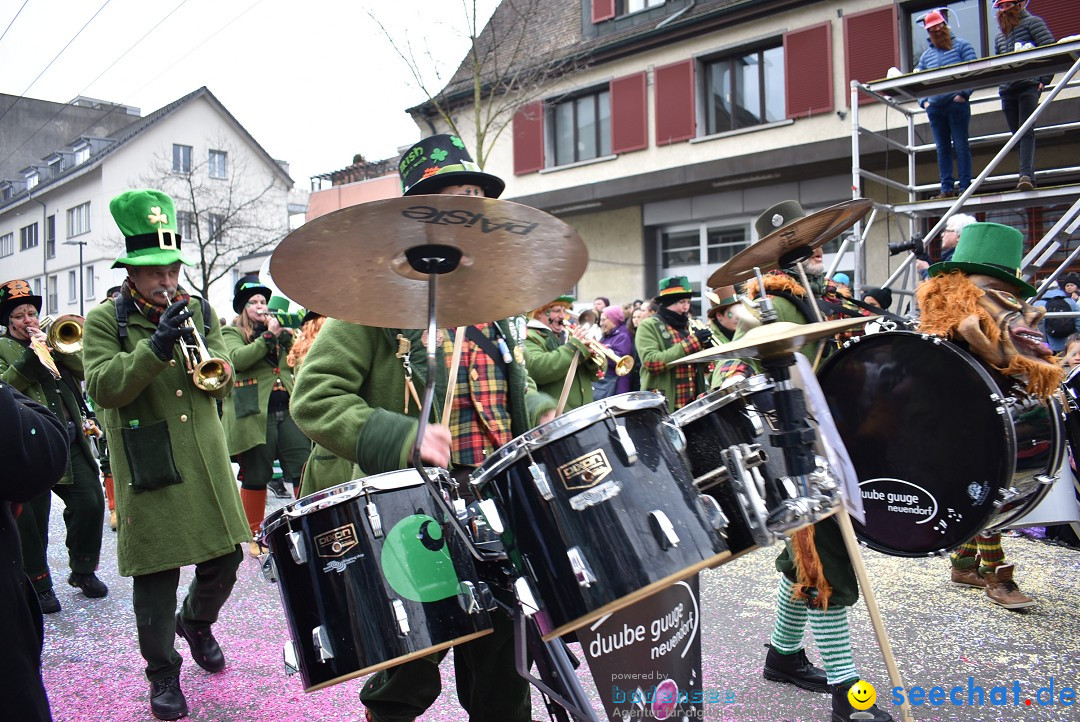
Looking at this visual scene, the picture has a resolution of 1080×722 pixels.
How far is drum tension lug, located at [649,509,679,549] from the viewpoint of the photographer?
186 centimetres

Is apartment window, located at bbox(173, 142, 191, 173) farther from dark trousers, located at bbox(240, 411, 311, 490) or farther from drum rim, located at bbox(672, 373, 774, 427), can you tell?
drum rim, located at bbox(672, 373, 774, 427)

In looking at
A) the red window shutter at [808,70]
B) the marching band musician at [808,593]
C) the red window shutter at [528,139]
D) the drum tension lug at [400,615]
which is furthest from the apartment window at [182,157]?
the drum tension lug at [400,615]

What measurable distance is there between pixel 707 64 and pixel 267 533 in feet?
52.3

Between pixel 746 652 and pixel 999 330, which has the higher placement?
pixel 999 330

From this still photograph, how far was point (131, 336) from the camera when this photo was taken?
3.72 metres

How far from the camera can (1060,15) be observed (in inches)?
482

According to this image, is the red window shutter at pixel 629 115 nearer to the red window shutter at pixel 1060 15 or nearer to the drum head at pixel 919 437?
the red window shutter at pixel 1060 15

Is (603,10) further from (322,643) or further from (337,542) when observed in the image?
(322,643)

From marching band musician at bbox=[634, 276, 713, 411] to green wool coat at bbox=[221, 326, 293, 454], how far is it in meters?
3.23

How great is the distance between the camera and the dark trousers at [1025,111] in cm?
802

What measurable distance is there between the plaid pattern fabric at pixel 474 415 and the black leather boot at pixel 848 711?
1.75 m

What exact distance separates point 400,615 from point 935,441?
2323 mm

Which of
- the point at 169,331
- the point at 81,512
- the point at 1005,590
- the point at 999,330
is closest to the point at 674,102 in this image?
the point at 1005,590

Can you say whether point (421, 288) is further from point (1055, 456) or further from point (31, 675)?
point (1055, 456)
